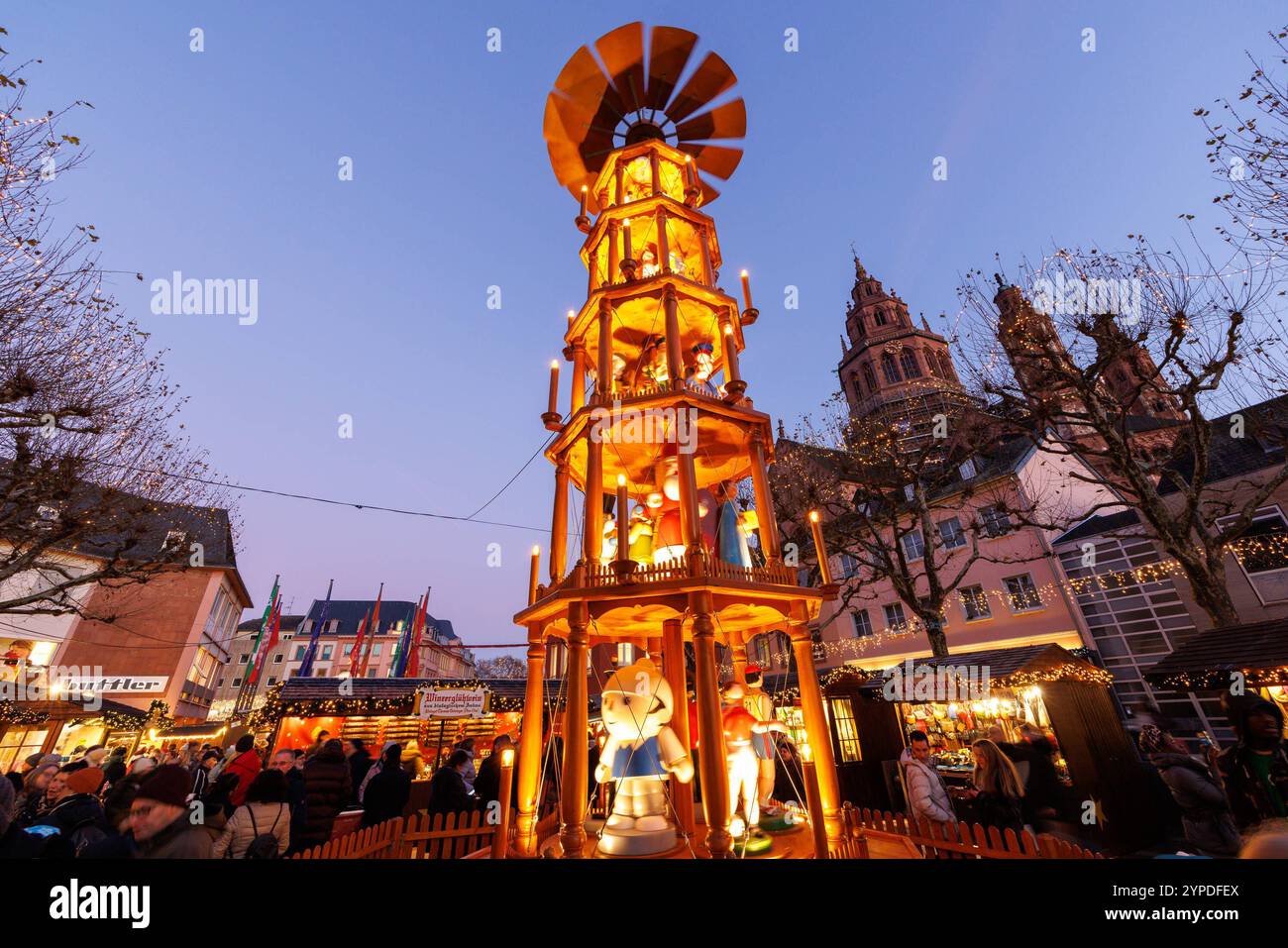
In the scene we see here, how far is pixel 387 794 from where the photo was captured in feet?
27.5

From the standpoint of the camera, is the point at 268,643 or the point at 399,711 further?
the point at 268,643

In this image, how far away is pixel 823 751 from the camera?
5699 millimetres

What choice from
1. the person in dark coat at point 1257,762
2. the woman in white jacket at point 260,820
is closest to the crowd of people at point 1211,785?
the person in dark coat at point 1257,762

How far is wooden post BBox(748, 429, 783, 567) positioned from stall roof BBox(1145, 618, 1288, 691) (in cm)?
1022

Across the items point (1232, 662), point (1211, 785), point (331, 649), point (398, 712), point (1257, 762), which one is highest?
point (331, 649)

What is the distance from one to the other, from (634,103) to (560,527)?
9.12 meters

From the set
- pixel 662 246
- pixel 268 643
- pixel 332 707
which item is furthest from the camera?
pixel 268 643

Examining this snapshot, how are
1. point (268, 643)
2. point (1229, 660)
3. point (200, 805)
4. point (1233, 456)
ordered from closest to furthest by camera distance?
point (200, 805) → point (1229, 660) → point (1233, 456) → point (268, 643)

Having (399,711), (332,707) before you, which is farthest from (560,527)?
(332,707)

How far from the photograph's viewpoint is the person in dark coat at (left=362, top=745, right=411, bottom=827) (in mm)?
8304

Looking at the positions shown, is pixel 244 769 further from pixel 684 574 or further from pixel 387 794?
pixel 684 574

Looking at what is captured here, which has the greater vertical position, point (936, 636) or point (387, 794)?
point (936, 636)

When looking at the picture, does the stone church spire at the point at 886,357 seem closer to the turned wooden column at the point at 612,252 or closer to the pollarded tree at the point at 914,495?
the pollarded tree at the point at 914,495
